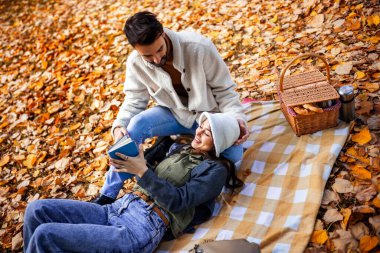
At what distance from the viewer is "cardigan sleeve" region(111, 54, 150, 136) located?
291 cm

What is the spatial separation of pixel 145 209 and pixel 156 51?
1.17m

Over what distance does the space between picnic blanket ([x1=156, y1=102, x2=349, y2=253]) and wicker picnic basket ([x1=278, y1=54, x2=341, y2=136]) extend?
100 millimetres

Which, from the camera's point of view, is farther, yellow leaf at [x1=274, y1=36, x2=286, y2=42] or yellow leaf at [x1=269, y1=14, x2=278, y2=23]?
yellow leaf at [x1=269, y1=14, x2=278, y2=23]

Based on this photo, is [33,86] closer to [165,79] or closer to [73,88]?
[73,88]

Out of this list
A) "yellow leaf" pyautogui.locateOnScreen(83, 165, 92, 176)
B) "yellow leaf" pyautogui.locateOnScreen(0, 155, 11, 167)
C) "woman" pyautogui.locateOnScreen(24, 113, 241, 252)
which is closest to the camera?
"woman" pyautogui.locateOnScreen(24, 113, 241, 252)

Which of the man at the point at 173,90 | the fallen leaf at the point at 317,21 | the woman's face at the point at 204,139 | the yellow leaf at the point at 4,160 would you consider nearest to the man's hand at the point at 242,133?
the man at the point at 173,90

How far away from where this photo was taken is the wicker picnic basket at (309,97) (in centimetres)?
266

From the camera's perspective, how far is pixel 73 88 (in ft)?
15.8

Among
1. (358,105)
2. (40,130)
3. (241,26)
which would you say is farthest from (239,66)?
(40,130)

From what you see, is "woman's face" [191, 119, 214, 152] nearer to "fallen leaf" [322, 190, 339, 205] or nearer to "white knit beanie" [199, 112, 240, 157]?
"white knit beanie" [199, 112, 240, 157]

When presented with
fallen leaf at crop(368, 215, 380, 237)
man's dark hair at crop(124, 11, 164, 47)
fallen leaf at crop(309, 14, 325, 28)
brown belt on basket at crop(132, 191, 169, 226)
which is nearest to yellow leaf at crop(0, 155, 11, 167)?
brown belt on basket at crop(132, 191, 169, 226)

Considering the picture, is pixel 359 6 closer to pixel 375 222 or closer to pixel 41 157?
pixel 375 222

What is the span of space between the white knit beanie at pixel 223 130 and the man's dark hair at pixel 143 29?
68 cm

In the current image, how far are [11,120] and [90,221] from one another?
9.77 ft
